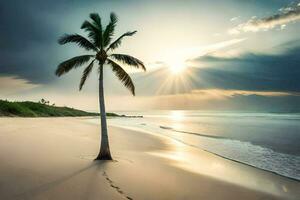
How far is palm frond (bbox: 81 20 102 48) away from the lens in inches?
687

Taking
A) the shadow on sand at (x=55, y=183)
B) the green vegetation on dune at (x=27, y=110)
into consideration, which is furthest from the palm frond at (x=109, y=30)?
the green vegetation on dune at (x=27, y=110)

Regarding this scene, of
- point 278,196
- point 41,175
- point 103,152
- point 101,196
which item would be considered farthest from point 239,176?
point 41,175

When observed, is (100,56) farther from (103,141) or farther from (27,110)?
(27,110)

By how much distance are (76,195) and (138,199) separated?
227 centimetres

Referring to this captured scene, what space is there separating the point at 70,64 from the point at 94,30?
8.51 feet

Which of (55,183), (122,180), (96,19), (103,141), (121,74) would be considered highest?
(96,19)

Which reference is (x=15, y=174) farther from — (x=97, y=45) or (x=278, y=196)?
(x=278, y=196)

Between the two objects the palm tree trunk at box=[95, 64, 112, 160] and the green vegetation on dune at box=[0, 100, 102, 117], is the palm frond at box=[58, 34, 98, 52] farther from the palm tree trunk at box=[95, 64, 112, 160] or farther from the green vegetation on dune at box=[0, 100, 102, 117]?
the green vegetation on dune at box=[0, 100, 102, 117]

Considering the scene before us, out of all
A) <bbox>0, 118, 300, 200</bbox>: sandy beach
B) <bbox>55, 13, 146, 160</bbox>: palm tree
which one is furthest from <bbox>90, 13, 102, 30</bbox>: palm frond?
<bbox>0, 118, 300, 200</bbox>: sandy beach

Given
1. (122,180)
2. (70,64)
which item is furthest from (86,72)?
(122,180)

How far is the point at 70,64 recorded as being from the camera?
1741cm

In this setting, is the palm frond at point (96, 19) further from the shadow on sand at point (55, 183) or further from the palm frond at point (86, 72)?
the shadow on sand at point (55, 183)

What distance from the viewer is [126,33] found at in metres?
17.8

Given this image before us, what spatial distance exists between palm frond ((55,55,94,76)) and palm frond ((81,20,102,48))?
1.08 m
